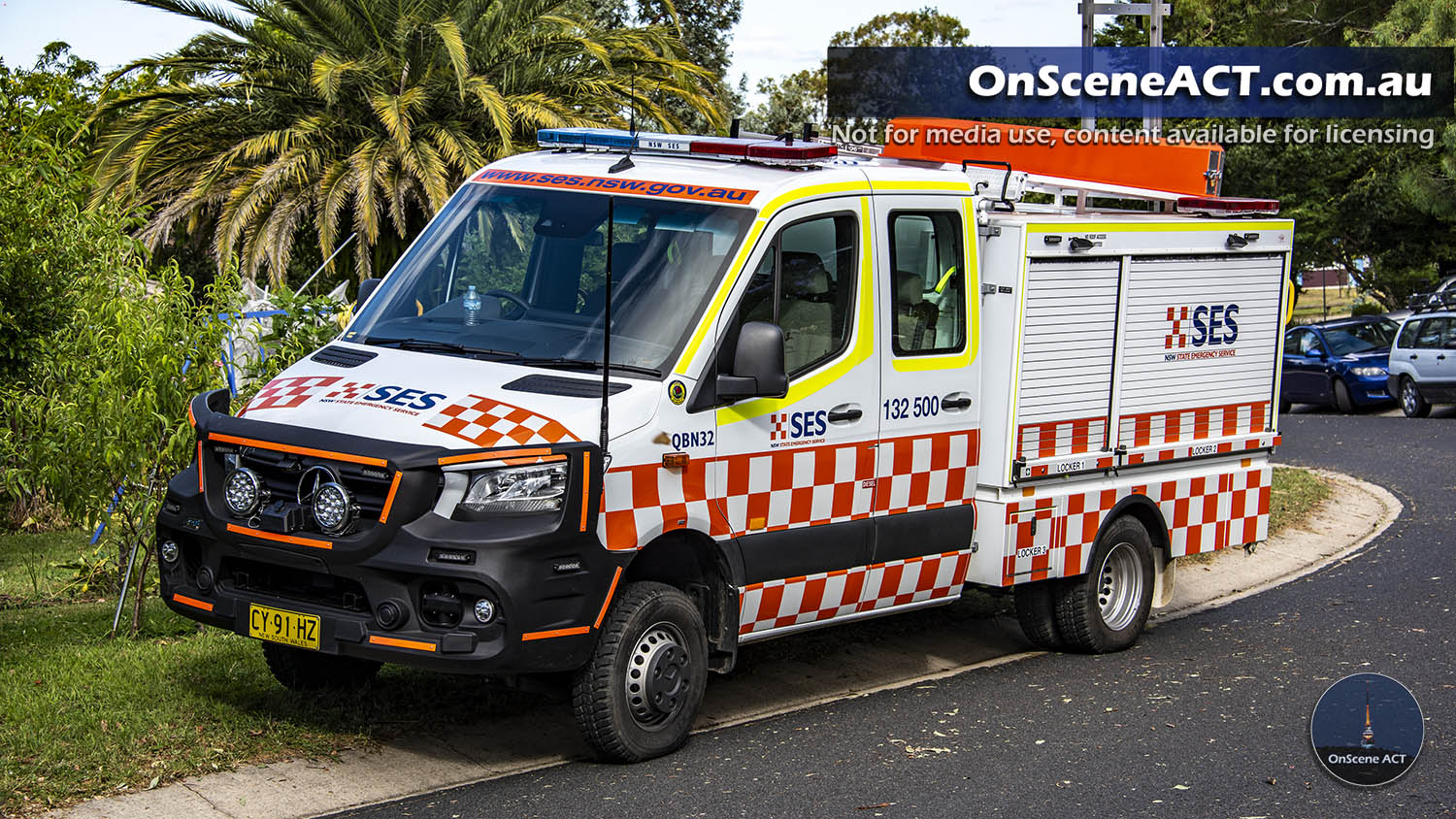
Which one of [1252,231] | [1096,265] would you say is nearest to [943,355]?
[1096,265]

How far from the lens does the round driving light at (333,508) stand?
6.18 meters

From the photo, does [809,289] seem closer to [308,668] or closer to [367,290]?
[367,290]

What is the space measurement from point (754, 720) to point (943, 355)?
1976 mm

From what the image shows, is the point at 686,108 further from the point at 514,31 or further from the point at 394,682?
the point at 394,682

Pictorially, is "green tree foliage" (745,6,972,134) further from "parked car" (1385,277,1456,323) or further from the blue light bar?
the blue light bar

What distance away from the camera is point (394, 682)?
305 inches

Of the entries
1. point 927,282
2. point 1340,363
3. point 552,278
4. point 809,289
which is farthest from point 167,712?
point 1340,363

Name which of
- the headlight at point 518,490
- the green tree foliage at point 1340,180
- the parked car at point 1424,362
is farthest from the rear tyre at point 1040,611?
the green tree foliage at point 1340,180

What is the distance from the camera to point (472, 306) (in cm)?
738

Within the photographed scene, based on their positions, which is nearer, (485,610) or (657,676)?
(485,610)

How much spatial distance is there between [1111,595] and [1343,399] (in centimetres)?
1899

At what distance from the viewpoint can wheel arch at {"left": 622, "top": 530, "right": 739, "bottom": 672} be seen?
6953mm

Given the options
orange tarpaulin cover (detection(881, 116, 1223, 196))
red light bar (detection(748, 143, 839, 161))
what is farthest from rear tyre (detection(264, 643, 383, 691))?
orange tarpaulin cover (detection(881, 116, 1223, 196))

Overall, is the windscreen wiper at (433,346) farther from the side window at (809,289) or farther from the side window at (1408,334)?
the side window at (1408,334)
